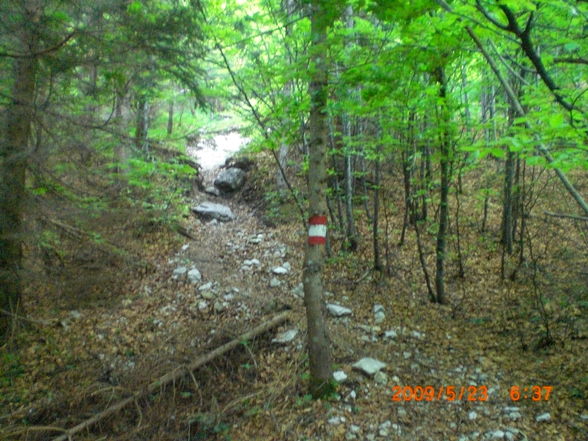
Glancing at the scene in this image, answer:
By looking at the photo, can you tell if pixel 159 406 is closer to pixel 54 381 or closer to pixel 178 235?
pixel 54 381

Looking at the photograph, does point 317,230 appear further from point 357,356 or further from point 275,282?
point 275,282

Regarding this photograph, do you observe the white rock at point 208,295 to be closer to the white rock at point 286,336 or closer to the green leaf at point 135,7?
the white rock at point 286,336

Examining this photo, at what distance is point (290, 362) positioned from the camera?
5391 millimetres

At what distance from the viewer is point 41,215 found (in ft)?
17.7

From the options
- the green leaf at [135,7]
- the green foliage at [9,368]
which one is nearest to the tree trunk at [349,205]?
the green leaf at [135,7]

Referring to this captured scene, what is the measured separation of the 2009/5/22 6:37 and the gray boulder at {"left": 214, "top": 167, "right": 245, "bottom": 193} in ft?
37.8

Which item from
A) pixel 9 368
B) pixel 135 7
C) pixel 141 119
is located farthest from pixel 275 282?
pixel 141 119

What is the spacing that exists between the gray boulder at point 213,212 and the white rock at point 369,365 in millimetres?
8295

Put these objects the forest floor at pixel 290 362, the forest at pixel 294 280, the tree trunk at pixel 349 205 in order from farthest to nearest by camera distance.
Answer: the tree trunk at pixel 349 205
the forest floor at pixel 290 362
the forest at pixel 294 280

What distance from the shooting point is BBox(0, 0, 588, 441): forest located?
13.1 ft

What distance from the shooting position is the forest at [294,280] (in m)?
4.00

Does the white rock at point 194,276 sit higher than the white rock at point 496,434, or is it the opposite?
the white rock at point 194,276

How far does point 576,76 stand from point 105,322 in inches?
363

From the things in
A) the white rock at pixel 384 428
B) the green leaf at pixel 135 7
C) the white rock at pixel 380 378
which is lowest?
the white rock at pixel 384 428
